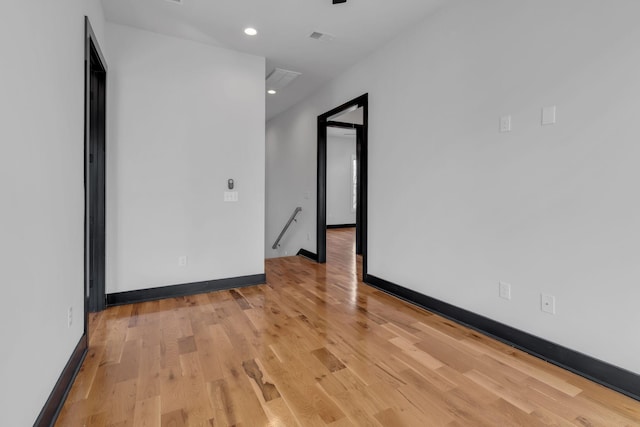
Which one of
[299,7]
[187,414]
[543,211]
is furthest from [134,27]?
[543,211]

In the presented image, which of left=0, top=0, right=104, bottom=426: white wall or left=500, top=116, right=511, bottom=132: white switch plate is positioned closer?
left=0, top=0, right=104, bottom=426: white wall

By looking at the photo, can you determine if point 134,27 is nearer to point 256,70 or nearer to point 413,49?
point 256,70

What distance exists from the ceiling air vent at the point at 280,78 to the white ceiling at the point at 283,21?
0.33 meters

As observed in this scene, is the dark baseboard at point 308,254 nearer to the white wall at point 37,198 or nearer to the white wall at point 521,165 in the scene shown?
the white wall at point 521,165

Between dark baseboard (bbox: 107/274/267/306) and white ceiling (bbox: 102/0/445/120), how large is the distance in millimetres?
2619

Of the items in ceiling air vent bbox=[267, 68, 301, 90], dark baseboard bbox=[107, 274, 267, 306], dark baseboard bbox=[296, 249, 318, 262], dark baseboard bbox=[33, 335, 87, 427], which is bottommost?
dark baseboard bbox=[33, 335, 87, 427]

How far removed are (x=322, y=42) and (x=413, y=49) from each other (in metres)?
0.97

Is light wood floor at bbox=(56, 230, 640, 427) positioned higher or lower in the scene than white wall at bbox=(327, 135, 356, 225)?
lower

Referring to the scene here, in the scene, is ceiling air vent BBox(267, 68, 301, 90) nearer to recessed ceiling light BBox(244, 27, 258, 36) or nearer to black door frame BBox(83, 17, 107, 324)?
recessed ceiling light BBox(244, 27, 258, 36)

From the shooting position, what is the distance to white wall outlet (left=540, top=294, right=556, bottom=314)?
82.5 inches

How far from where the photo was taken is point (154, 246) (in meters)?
3.31

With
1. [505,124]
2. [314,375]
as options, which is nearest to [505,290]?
[505,124]

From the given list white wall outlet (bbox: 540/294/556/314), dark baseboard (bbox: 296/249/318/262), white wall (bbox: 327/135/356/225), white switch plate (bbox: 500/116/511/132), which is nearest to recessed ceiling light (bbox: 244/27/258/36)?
white switch plate (bbox: 500/116/511/132)

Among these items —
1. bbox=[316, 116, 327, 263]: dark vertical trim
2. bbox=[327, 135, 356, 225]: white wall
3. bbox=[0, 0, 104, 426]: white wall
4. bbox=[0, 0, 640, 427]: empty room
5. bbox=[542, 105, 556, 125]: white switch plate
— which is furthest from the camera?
bbox=[327, 135, 356, 225]: white wall
